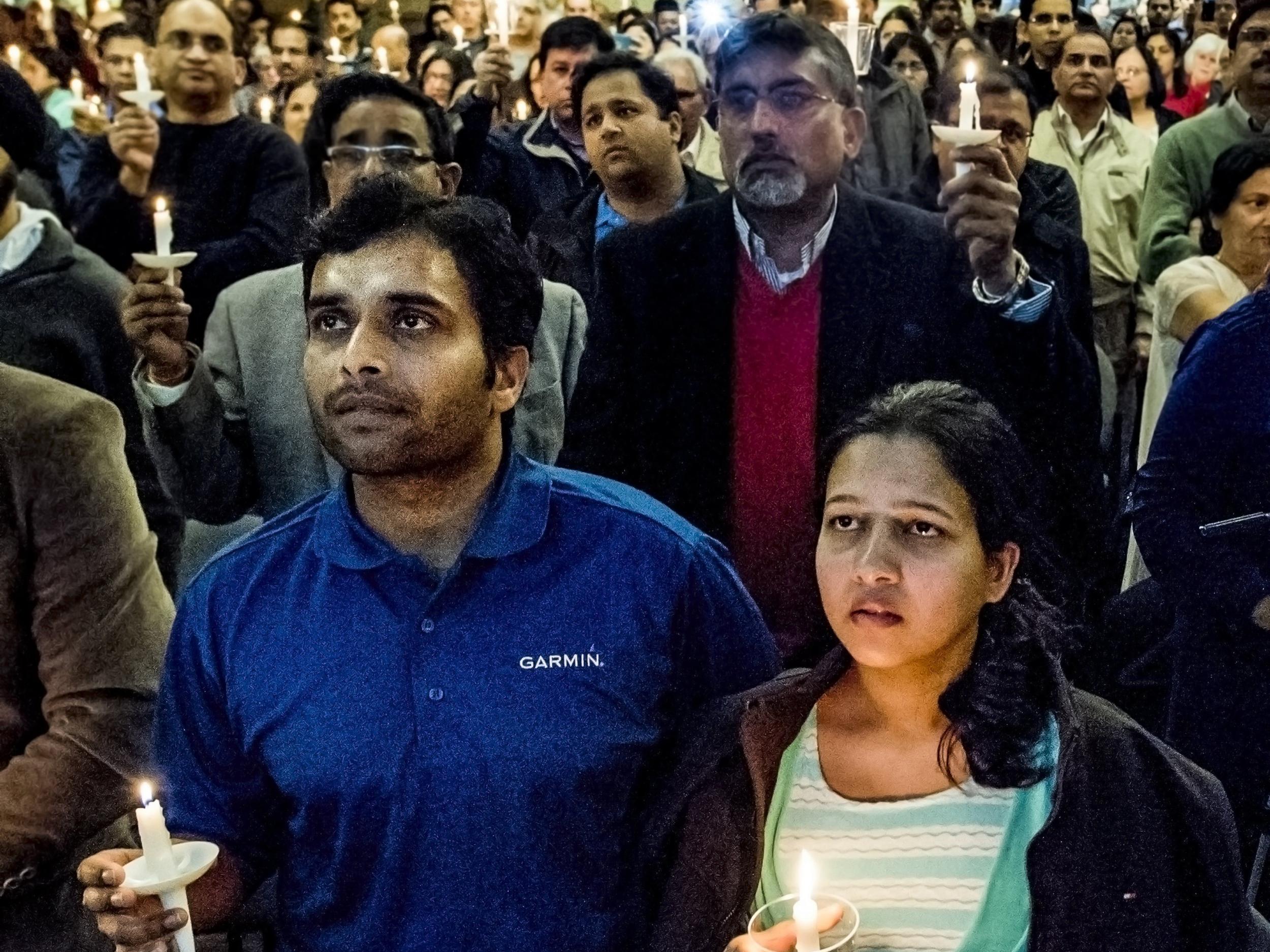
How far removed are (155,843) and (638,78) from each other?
9.11 feet

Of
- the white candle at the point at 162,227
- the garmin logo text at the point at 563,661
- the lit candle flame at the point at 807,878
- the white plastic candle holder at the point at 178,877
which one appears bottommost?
the white plastic candle holder at the point at 178,877

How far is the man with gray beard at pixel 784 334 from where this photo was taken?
250 centimetres

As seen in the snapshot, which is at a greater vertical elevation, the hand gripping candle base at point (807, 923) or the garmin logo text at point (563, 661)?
the garmin logo text at point (563, 661)

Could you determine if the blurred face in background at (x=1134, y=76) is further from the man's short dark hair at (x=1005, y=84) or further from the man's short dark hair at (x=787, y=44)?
the man's short dark hair at (x=787, y=44)

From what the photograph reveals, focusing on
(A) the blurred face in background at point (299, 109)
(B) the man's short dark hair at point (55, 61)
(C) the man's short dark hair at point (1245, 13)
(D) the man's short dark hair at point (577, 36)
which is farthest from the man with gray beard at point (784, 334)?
(B) the man's short dark hair at point (55, 61)

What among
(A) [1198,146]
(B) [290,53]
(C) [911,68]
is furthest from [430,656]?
(B) [290,53]

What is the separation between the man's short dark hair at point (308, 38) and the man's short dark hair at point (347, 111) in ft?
16.5

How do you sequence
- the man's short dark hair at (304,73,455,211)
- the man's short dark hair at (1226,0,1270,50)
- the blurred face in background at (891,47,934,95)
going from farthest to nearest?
the blurred face in background at (891,47,934,95) → the man's short dark hair at (1226,0,1270,50) → the man's short dark hair at (304,73,455,211)

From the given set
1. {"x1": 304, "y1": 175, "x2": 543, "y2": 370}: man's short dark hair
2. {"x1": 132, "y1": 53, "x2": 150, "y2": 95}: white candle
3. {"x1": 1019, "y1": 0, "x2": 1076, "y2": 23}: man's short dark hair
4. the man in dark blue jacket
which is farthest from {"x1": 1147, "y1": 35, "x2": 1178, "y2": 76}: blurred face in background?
{"x1": 304, "y1": 175, "x2": 543, "y2": 370}: man's short dark hair

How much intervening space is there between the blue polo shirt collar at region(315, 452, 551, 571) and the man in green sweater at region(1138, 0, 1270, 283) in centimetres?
345

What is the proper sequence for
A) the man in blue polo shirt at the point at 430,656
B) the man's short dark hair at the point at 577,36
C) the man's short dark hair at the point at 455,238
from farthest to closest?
1. the man's short dark hair at the point at 577,36
2. the man's short dark hair at the point at 455,238
3. the man in blue polo shirt at the point at 430,656

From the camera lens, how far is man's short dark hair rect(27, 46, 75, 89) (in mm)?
7297

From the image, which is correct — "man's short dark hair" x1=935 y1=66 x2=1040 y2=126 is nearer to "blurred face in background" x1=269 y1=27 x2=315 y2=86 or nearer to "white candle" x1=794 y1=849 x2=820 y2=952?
"white candle" x1=794 y1=849 x2=820 y2=952

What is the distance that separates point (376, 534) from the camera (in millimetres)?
1906
